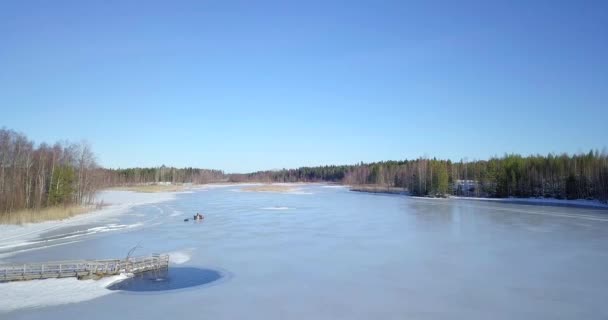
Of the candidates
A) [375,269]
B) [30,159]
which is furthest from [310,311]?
[30,159]

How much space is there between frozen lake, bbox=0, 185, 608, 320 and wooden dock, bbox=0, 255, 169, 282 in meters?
0.66

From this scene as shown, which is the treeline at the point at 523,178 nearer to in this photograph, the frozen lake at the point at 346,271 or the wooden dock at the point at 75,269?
the frozen lake at the point at 346,271

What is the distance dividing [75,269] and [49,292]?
63.4 inches

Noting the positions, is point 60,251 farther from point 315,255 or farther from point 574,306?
point 574,306

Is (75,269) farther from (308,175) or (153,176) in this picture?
(308,175)

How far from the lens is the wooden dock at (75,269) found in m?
11.5

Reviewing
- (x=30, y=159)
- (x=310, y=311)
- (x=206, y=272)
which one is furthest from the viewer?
(x=30, y=159)

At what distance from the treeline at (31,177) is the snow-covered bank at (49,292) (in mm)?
16535

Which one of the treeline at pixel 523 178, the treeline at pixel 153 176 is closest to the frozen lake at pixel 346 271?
the treeline at pixel 523 178

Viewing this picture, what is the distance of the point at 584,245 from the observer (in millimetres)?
17016

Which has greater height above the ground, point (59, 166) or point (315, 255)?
point (59, 166)

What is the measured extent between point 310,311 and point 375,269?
4400 mm

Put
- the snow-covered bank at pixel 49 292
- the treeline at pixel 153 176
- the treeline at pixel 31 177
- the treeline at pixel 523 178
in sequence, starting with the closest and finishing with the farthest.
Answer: the snow-covered bank at pixel 49 292, the treeline at pixel 31 177, the treeline at pixel 523 178, the treeline at pixel 153 176

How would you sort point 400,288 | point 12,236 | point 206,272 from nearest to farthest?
point 400,288
point 206,272
point 12,236
